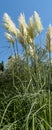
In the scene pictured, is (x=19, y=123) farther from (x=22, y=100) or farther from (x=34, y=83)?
(x=34, y=83)

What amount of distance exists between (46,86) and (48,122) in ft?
3.41

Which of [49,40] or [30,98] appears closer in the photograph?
[30,98]

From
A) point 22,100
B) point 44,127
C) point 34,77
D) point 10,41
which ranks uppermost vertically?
point 10,41

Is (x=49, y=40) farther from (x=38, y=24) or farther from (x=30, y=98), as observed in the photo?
(x=30, y=98)

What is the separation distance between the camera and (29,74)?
221 inches

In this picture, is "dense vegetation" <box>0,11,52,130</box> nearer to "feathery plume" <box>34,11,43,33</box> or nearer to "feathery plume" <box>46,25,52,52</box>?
"feathery plume" <box>34,11,43,33</box>

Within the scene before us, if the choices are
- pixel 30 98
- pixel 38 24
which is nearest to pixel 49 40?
pixel 38 24

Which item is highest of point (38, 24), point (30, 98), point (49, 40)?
point (38, 24)

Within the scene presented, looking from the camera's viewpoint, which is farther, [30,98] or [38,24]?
[38,24]

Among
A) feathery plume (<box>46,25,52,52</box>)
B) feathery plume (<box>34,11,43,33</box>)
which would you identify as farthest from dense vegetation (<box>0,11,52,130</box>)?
feathery plume (<box>46,25,52,52</box>)

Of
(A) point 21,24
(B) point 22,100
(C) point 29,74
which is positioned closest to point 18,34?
(A) point 21,24

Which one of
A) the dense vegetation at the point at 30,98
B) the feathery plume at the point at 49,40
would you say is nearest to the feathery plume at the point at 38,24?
the dense vegetation at the point at 30,98

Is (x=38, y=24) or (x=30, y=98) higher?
(x=38, y=24)

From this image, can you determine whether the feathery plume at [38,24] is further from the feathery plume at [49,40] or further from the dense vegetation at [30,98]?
the feathery plume at [49,40]
